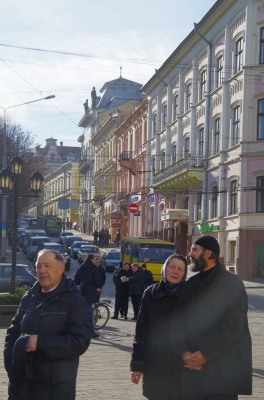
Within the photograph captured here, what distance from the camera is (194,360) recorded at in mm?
6062

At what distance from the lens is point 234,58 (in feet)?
145

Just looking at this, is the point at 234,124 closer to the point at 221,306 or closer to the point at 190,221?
the point at 190,221

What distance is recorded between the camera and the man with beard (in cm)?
603

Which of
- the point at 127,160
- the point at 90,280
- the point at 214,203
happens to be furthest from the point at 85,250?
the point at 90,280

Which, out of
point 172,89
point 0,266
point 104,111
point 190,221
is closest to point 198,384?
point 0,266

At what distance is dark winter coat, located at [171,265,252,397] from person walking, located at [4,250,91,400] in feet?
2.61

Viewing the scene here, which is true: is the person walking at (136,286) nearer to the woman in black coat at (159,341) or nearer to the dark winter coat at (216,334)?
the woman in black coat at (159,341)

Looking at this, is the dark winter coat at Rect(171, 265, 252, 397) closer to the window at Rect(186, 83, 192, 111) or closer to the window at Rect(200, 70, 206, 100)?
the window at Rect(200, 70, 206, 100)

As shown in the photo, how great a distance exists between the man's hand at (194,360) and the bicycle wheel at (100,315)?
12.8 meters

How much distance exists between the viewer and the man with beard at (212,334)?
6027mm

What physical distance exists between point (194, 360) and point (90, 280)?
11.9m

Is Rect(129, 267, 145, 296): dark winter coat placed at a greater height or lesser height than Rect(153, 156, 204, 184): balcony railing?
lesser

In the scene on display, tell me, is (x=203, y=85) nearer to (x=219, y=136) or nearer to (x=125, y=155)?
(x=219, y=136)

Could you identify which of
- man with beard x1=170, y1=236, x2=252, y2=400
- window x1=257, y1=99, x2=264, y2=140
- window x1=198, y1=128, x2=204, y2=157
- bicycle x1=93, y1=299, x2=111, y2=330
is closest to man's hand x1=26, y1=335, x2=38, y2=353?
man with beard x1=170, y1=236, x2=252, y2=400
